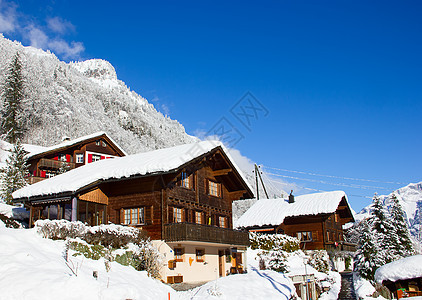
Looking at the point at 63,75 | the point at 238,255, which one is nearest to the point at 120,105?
the point at 63,75

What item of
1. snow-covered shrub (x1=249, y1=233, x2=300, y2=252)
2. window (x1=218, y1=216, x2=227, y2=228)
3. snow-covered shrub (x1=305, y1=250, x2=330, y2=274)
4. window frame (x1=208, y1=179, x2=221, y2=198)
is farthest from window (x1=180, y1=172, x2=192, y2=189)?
snow-covered shrub (x1=305, y1=250, x2=330, y2=274)

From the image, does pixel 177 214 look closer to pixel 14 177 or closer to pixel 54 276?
pixel 54 276

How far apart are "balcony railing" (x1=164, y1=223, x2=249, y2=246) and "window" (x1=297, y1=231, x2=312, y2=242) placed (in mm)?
15861

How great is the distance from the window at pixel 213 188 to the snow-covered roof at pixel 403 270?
13.1 m

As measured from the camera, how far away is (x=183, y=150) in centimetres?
2669

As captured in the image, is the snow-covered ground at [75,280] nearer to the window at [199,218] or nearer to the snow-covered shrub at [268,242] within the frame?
A: the window at [199,218]

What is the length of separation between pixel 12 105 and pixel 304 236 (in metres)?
53.4

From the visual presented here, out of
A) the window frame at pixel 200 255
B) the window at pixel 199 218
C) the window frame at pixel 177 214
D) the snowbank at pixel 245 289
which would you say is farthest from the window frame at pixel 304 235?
the snowbank at pixel 245 289

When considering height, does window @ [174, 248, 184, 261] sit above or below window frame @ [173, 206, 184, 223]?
below

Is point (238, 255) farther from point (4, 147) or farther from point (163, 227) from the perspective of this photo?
point (4, 147)

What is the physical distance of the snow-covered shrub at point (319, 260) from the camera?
35.3 meters

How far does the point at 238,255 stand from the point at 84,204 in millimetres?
13660

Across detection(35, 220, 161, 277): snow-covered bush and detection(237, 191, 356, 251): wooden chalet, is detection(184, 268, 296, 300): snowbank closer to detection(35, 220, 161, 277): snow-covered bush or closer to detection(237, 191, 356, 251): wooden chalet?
detection(35, 220, 161, 277): snow-covered bush

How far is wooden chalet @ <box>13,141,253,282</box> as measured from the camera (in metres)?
23.1
